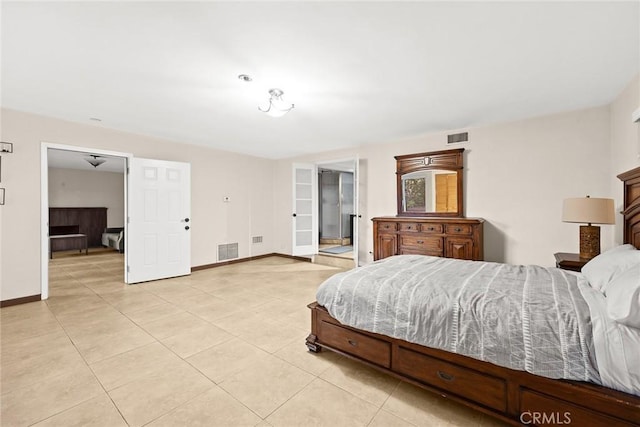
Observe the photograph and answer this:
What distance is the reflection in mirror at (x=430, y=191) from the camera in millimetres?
4418

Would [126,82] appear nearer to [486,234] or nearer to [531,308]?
[531,308]

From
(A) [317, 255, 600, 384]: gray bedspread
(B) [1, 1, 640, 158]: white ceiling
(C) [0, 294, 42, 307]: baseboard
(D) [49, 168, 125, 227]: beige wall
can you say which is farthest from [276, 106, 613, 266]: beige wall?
(D) [49, 168, 125, 227]: beige wall

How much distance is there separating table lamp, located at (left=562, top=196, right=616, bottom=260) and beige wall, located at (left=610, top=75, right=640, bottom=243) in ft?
1.02

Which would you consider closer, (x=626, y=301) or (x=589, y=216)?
(x=626, y=301)

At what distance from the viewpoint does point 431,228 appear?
13.6 feet

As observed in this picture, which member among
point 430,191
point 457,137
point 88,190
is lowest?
point 430,191

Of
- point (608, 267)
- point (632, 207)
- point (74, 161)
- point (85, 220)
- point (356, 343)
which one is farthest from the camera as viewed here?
point (85, 220)

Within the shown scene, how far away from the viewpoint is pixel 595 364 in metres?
1.32

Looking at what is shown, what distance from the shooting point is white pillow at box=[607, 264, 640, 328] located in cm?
125

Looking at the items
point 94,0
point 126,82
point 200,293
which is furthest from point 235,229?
point 94,0

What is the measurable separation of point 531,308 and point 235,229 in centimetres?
553

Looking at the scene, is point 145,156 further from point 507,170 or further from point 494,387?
point 507,170

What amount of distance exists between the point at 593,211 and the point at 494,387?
2.36 meters

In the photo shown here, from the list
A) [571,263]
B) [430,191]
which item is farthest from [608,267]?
[430,191]
